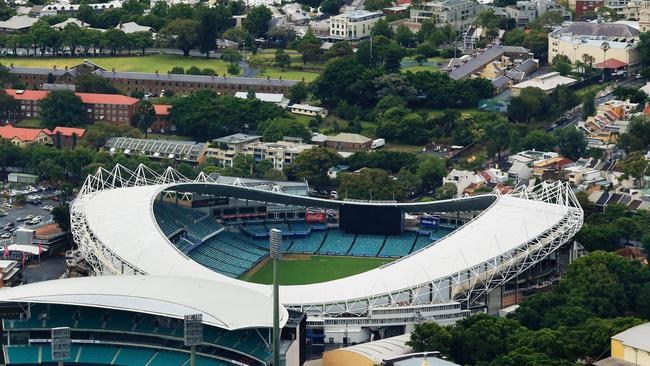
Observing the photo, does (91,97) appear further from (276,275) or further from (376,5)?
(276,275)

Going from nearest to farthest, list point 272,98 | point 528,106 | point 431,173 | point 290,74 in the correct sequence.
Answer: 1. point 431,173
2. point 528,106
3. point 272,98
4. point 290,74

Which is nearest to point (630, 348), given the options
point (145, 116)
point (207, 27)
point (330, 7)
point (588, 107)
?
point (588, 107)

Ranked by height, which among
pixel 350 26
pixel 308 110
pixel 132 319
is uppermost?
pixel 132 319

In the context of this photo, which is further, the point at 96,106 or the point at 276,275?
the point at 96,106

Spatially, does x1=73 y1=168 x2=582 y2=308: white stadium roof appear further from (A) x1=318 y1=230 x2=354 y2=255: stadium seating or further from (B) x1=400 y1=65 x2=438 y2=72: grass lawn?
(B) x1=400 y1=65 x2=438 y2=72: grass lawn

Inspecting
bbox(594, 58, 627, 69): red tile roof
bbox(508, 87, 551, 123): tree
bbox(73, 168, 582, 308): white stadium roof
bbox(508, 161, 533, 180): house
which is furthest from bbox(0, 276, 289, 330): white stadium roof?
bbox(594, 58, 627, 69): red tile roof

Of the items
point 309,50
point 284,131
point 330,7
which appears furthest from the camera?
point 330,7

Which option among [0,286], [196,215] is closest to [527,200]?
[196,215]
